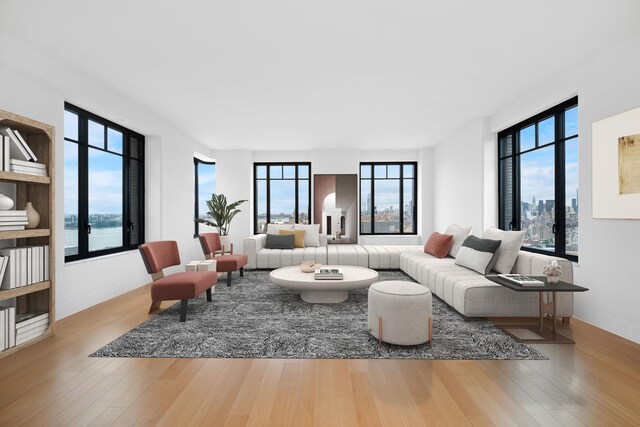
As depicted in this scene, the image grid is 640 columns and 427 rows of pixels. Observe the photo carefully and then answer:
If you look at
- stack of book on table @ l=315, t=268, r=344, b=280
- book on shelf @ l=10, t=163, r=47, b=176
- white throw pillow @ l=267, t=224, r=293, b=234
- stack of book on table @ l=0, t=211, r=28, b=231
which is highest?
book on shelf @ l=10, t=163, r=47, b=176

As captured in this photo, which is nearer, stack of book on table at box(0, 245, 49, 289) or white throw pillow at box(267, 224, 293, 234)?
stack of book on table at box(0, 245, 49, 289)

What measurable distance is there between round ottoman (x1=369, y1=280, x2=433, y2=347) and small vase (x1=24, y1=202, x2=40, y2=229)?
10.5ft

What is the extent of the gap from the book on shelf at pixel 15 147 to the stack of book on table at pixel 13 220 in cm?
52

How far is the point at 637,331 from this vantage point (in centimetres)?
282

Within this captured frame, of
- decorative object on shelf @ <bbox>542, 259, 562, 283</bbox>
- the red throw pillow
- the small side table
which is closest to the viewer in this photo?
the small side table

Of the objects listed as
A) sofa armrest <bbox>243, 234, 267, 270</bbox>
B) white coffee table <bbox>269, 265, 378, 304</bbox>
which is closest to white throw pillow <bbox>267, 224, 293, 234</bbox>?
sofa armrest <bbox>243, 234, 267, 270</bbox>

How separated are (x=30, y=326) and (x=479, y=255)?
15.4ft

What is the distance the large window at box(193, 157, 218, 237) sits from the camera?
7641 mm

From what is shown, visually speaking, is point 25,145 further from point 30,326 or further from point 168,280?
point 168,280

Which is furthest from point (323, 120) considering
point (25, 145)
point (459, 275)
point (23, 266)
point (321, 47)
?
point (23, 266)

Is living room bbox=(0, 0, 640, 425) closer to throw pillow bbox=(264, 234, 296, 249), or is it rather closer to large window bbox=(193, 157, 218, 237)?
throw pillow bbox=(264, 234, 296, 249)

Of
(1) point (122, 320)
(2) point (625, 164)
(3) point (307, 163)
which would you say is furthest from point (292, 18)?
(3) point (307, 163)

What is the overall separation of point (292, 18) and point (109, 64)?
86.1 inches

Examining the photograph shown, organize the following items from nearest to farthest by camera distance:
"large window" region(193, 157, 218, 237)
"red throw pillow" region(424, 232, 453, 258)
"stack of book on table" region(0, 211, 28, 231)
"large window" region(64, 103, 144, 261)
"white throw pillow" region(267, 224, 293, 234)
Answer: "stack of book on table" region(0, 211, 28, 231) → "large window" region(64, 103, 144, 261) → "red throw pillow" region(424, 232, 453, 258) → "white throw pillow" region(267, 224, 293, 234) → "large window" region(193, 157, 218, 237)
